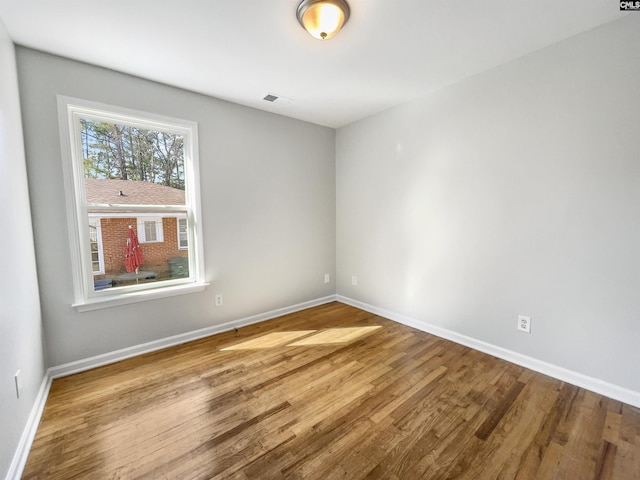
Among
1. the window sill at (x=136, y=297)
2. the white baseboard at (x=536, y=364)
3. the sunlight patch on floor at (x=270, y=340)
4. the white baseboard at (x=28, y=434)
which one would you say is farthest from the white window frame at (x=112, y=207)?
the white baseboard at (x=536, y=364)

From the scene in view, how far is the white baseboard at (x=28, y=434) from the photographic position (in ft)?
4.25

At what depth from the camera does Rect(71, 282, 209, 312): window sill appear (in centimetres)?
220

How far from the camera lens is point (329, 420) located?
1.67 metres

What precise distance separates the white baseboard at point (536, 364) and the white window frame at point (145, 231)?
8.81ft

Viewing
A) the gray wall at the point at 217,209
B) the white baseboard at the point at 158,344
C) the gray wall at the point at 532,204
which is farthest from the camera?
the white baseboard at the point at 158,344

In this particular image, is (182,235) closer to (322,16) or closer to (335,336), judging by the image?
(335,336)

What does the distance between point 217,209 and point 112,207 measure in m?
0.88

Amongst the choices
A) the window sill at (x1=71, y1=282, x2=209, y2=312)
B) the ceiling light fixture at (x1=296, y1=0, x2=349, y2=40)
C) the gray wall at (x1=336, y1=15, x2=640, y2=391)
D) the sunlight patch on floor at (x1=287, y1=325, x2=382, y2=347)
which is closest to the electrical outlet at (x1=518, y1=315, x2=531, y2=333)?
the gray wall at (x1=336, y1=15, x2=640, y2=391)

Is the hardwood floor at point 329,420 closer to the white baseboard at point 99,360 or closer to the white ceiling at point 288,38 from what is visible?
the white baseboard at point 99,360

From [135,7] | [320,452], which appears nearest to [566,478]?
[320,452]

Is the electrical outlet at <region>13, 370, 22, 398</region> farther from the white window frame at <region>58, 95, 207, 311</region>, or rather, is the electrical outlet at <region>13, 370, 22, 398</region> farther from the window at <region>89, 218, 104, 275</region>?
the window at <region>89, 218, 104, 275</region>

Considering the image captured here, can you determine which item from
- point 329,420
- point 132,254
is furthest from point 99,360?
point 329,420

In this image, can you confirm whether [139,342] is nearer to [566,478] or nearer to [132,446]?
[132,446]

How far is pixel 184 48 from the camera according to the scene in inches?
76.9
